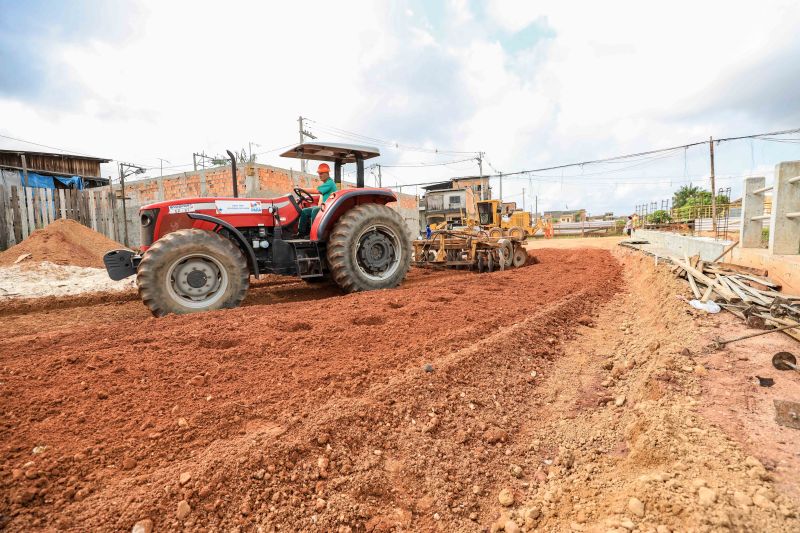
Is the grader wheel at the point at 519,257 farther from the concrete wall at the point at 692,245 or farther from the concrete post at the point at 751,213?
the concrete post at the point at 751,213

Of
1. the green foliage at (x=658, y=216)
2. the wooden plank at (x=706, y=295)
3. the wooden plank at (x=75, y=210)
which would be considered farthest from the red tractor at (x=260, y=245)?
the green foliage at (x=658, y=216)

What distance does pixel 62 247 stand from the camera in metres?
10.2

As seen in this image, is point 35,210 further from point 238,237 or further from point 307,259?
point 307,259

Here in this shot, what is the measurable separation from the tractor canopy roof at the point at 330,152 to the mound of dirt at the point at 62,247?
696 cm

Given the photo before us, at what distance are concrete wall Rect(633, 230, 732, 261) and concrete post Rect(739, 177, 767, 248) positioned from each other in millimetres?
332

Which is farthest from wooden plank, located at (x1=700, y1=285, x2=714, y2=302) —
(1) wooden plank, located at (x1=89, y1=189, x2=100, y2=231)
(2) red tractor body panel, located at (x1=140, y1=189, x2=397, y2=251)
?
(1) wooden plank, located at (x1=89, y1=189, x2=100, y2=231)

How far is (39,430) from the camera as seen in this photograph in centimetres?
211

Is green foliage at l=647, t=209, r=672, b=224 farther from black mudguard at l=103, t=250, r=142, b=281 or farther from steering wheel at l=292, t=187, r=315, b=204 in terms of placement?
black mudguard at l=103, t=250, r=142, b=281

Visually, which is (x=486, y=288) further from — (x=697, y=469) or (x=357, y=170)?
(x=697, y=469)

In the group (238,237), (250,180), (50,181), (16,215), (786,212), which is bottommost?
(238,237)

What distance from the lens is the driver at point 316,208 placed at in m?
6.11

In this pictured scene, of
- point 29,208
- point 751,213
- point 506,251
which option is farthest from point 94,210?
point 751,213

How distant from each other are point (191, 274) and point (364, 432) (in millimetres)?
3385

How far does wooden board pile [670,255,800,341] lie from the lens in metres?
3.77
